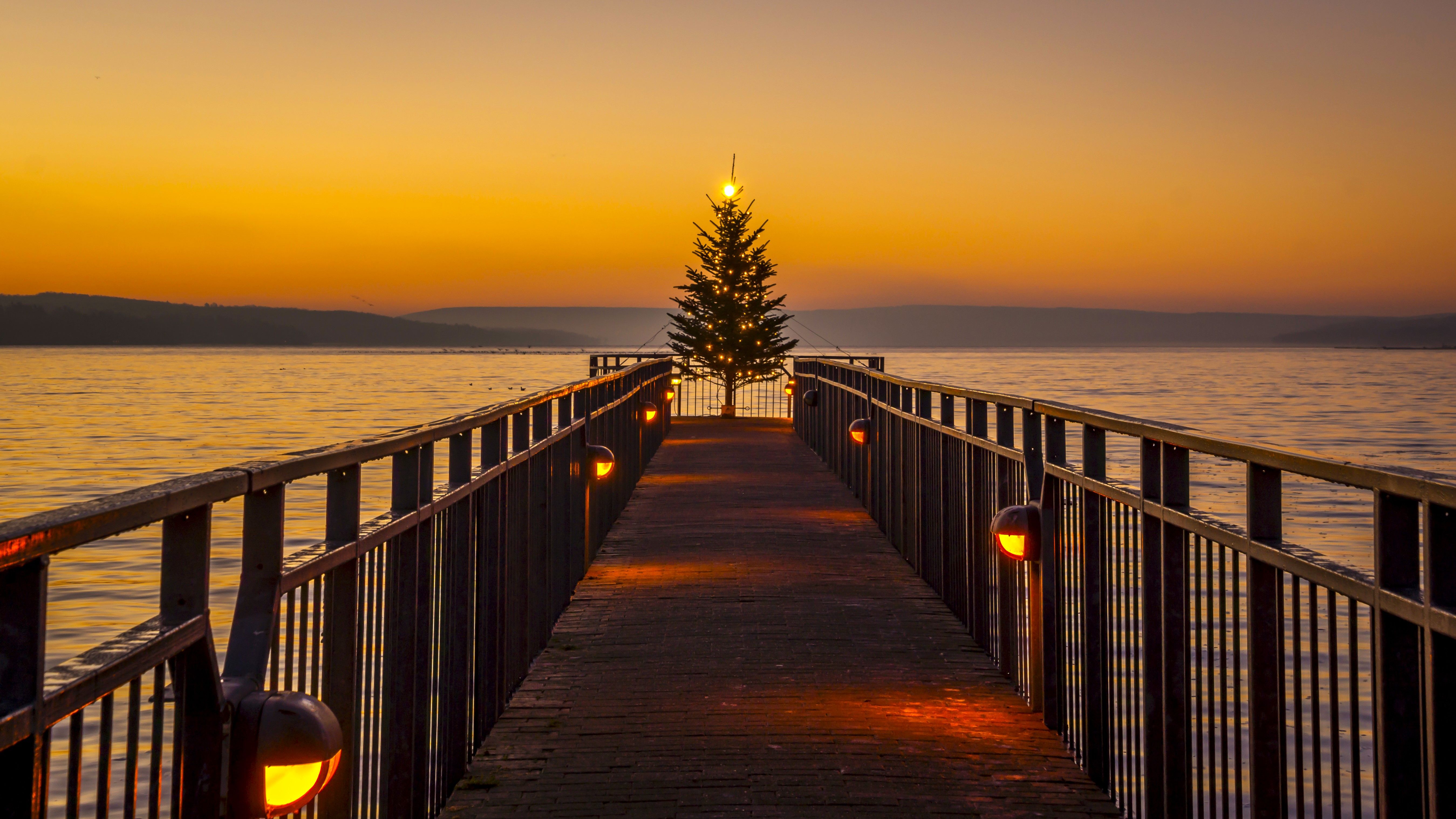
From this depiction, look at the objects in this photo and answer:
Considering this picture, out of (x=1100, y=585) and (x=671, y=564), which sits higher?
(x=1100, y=585)

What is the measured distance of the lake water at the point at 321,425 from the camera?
1356 centimetres

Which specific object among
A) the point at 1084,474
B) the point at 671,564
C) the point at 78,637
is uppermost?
the point at 1084,474

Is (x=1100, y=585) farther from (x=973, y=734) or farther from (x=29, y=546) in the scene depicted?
(x=29, y=546)

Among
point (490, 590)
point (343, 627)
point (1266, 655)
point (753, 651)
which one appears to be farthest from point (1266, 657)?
point (753, 651)

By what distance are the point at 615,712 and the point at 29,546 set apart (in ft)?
13.6

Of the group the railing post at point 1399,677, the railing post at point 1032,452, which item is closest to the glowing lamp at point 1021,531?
the railing post at point 1032,452

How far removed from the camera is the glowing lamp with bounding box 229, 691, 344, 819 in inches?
95.8

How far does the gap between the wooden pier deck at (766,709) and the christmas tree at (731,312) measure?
3135cm

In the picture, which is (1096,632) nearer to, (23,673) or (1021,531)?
(1021,531)

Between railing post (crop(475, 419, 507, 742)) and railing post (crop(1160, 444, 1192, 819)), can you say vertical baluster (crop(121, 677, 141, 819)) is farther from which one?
railing post (crop(1160, 444, 1192, 819))

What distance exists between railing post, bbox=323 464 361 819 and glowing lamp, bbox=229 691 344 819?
0.66 metres

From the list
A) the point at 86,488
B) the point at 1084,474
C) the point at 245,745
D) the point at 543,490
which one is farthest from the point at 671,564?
the point at 86,488

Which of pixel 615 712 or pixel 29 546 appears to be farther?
pixel 615 712

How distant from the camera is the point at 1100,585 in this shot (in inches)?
185
